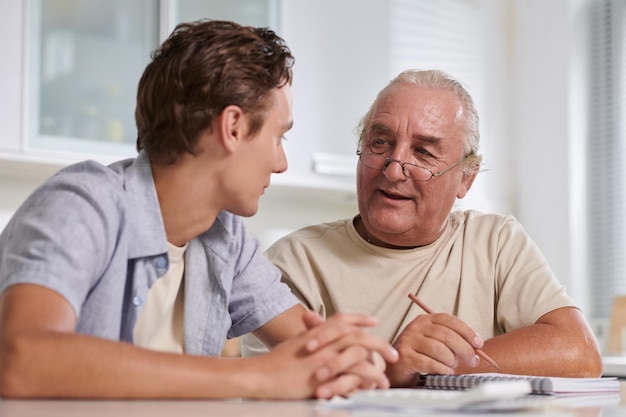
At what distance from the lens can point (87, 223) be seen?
4.03ft

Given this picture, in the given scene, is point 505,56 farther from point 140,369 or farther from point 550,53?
point 140,369

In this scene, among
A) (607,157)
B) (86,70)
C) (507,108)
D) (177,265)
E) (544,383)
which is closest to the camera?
(544,383)

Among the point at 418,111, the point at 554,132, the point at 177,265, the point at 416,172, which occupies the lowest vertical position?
the point at 177,265

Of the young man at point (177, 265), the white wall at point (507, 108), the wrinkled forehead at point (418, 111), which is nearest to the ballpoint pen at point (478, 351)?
the young man at point (177, 265)

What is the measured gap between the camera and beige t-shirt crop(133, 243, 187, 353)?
4.80 ft

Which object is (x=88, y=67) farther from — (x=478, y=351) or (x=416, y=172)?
(x=478, y=351)

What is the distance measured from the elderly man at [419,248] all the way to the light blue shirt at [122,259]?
0.34 m

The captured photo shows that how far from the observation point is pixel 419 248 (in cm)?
203

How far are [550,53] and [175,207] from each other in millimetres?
3284

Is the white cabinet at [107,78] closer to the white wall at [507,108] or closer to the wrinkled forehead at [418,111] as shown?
the white wall at [507,108]

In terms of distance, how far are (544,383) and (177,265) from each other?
613mm

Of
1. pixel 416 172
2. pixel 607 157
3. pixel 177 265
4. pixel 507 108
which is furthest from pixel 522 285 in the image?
pixel 507 108

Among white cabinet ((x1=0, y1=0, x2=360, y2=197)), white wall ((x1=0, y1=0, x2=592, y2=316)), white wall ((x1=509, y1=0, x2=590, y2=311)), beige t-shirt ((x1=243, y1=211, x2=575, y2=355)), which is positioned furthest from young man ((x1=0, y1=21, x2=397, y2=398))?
white wall ((x1=509, y1=0, x2=590, y2=311))

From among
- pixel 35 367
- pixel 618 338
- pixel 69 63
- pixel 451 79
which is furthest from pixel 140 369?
pixel 618 338
